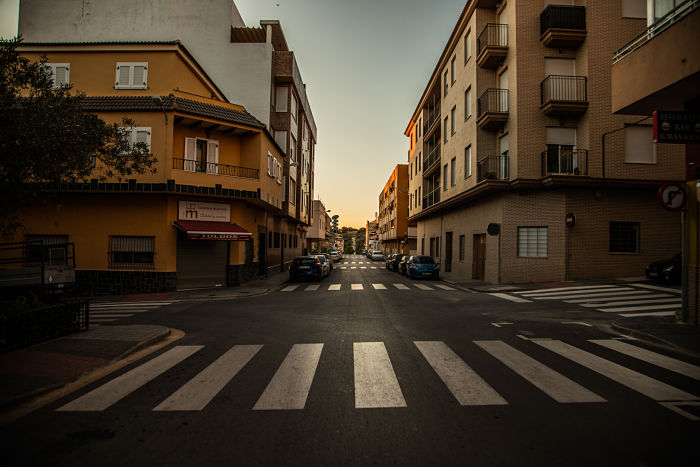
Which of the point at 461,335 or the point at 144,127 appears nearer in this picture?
the point at 461,335

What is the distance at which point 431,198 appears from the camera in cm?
3167

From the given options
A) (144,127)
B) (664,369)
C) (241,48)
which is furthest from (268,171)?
(664,369)

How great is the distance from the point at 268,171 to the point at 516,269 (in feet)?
45.6

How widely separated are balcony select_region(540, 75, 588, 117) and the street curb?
38.9 feet

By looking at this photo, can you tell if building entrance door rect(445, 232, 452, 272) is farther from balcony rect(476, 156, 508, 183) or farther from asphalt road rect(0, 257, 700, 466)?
asphalt road rect(0, 257, 700, 466)

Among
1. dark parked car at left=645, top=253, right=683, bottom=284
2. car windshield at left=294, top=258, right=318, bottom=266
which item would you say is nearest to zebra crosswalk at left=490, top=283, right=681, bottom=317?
dark parked car at left=645, top=253, right=683, bottom=284

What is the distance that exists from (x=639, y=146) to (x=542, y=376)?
55.7 ft

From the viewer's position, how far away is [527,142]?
56.4 feet

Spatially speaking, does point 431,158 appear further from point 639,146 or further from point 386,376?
point 386,376

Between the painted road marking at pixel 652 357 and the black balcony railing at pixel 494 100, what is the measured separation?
1474 centimetres

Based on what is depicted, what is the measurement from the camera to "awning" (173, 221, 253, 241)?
614 inches

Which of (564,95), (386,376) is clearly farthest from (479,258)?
(386,376)

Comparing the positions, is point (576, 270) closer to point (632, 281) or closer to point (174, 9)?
point (632, 281)

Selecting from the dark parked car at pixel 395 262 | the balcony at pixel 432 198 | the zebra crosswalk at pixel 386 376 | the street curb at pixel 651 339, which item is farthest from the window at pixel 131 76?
the balcony at pixel 432 198
